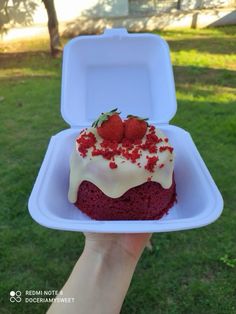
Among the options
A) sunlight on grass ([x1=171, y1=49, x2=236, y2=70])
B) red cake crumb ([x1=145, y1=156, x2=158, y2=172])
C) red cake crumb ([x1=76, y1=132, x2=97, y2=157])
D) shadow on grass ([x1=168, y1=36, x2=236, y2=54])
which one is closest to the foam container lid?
red cake crumb ([x1=76, y1=132, x2=97, y2=157])

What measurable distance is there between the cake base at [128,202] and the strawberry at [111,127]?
0.21 metres

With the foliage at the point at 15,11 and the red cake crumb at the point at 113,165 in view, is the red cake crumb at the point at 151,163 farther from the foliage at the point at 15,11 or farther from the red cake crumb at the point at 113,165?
the foliage at the point at 15,11

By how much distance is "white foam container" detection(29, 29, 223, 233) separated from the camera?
65.3 inches

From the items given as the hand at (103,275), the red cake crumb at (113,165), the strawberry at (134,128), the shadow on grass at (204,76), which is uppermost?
the strawberry at (134,128)

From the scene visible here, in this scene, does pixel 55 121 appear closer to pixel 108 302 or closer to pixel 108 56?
pixel 108 56

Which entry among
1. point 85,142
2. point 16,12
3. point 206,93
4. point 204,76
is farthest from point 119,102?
point 16,12

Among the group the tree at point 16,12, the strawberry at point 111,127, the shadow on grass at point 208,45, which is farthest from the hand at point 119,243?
the tree at point 16,12

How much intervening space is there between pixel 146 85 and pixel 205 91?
2.88 metres

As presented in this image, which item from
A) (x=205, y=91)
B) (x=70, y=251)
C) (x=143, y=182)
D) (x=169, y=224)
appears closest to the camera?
(x=169, y=224)

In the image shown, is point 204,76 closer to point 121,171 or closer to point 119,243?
point 121,171

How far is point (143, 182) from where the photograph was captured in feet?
5.50

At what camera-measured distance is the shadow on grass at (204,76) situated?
527 cm

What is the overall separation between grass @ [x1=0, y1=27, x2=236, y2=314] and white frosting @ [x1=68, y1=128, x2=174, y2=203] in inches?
39.4

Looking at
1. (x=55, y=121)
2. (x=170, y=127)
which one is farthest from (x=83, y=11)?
(x=170, y=127)
